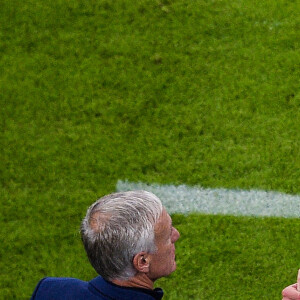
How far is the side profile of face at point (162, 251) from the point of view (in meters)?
2.44

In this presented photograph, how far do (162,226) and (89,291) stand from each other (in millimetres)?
414

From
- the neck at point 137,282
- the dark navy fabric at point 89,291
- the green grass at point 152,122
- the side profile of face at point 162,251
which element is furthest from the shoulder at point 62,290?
the green grass at point 152,122

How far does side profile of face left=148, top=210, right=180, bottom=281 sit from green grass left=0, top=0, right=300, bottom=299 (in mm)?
1344

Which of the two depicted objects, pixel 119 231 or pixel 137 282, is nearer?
pixel 119 231

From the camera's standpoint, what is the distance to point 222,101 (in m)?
4.17

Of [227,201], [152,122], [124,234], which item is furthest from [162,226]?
[152,122]

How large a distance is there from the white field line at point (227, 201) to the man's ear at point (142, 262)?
1524 mm

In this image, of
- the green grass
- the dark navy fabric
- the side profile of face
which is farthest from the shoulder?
the green grass

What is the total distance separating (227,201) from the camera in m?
3.94

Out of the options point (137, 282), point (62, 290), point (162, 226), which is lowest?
point (62, 290)

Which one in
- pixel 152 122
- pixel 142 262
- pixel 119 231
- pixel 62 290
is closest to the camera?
pixel 119 231

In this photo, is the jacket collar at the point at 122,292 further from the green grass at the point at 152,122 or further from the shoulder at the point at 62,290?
the green grass at the point at 152,122

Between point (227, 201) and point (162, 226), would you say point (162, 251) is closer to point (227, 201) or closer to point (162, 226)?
point (162, 226)

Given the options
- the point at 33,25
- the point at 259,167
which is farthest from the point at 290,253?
the point at 33,25
